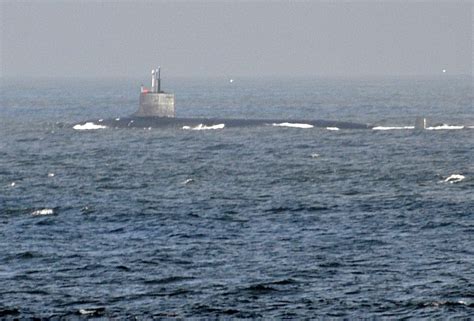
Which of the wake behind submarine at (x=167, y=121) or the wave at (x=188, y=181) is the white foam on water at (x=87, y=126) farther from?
the wave at (x=188, y=181)

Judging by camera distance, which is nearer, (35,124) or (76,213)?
(76,213)

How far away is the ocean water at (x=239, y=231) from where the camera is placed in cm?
4681

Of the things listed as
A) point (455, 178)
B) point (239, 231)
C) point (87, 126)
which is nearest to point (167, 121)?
point (87, 126)

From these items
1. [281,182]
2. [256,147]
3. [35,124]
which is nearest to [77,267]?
[281,182]

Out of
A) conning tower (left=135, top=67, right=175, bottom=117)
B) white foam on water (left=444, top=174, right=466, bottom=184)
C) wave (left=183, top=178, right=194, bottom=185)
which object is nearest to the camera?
white foam on water (left=444, top=174, right=466, bottom=184)

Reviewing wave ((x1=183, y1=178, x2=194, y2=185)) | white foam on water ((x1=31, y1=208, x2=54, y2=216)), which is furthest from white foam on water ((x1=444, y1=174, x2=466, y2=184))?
white foam on water ((x1=31, y1=208, x2=54, y2=216))

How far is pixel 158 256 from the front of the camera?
182ft

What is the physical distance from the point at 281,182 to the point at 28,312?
4129 cm

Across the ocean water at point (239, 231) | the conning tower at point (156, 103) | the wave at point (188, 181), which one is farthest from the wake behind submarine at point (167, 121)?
the wave at point (188, 181)

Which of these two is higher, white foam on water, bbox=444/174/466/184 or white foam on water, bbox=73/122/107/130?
white foam on water, bbox=444/174/466/184

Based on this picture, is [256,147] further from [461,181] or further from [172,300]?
[172,300]

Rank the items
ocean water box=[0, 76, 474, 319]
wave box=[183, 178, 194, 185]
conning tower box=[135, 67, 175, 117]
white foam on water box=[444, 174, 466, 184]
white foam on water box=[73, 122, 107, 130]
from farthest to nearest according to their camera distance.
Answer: white foam on water box=[73, 122, 107, 130] < conning tower box=[135, 67, 175, 117] < wave box=[183, 178, 194, 185] < white foam on water box=[444, 174, 466, 184] < ocean water box=[0, 76, 474, 319]

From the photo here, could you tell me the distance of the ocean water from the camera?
154 feet

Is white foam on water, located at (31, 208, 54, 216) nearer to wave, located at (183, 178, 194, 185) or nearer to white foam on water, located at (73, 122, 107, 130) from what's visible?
wave, located at (183, 178, 194, 185)
